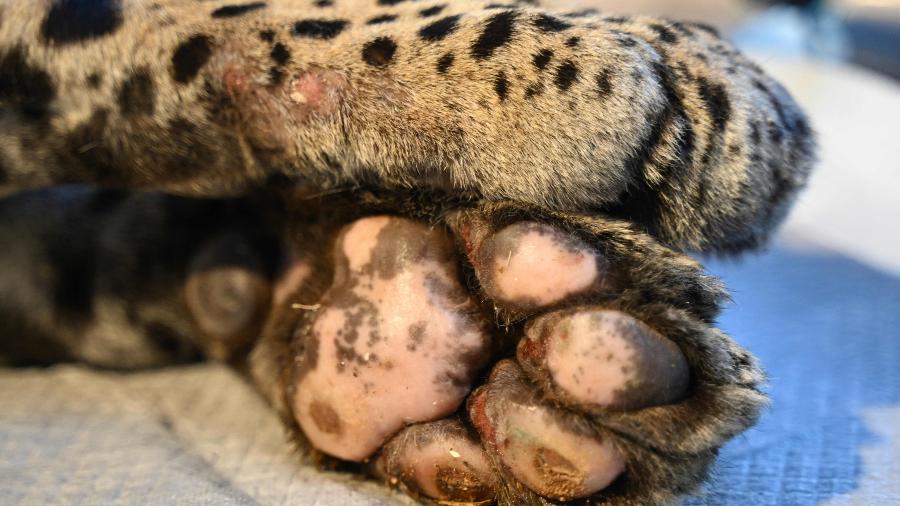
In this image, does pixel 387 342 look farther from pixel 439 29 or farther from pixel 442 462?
pixel 439 29

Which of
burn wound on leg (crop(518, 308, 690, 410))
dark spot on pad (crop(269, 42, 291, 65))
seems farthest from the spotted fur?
burn wound on leg (crop(518, 308, 690, 410))

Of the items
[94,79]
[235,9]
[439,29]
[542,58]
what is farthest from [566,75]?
[94,79]

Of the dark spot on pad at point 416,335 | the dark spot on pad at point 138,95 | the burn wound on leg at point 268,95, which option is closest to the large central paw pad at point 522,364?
the dark spot on pad at point 416,335

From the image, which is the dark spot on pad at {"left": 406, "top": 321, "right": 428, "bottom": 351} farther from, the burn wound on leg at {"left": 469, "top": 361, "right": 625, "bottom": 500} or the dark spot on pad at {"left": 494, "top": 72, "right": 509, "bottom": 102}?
the dark spot on pad at {"left": 494, "top": 72, "right": 509, "bottom": 102}

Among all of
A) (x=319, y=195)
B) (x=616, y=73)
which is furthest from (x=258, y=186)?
(x=616, y=73)

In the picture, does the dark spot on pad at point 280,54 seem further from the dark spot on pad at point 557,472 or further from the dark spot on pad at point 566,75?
the dark spot on pad at point 557,472

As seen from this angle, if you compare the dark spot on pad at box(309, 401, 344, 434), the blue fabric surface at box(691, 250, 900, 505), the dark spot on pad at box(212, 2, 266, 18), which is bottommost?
the blue fabric surface at box(691, 250, 900, 505)
